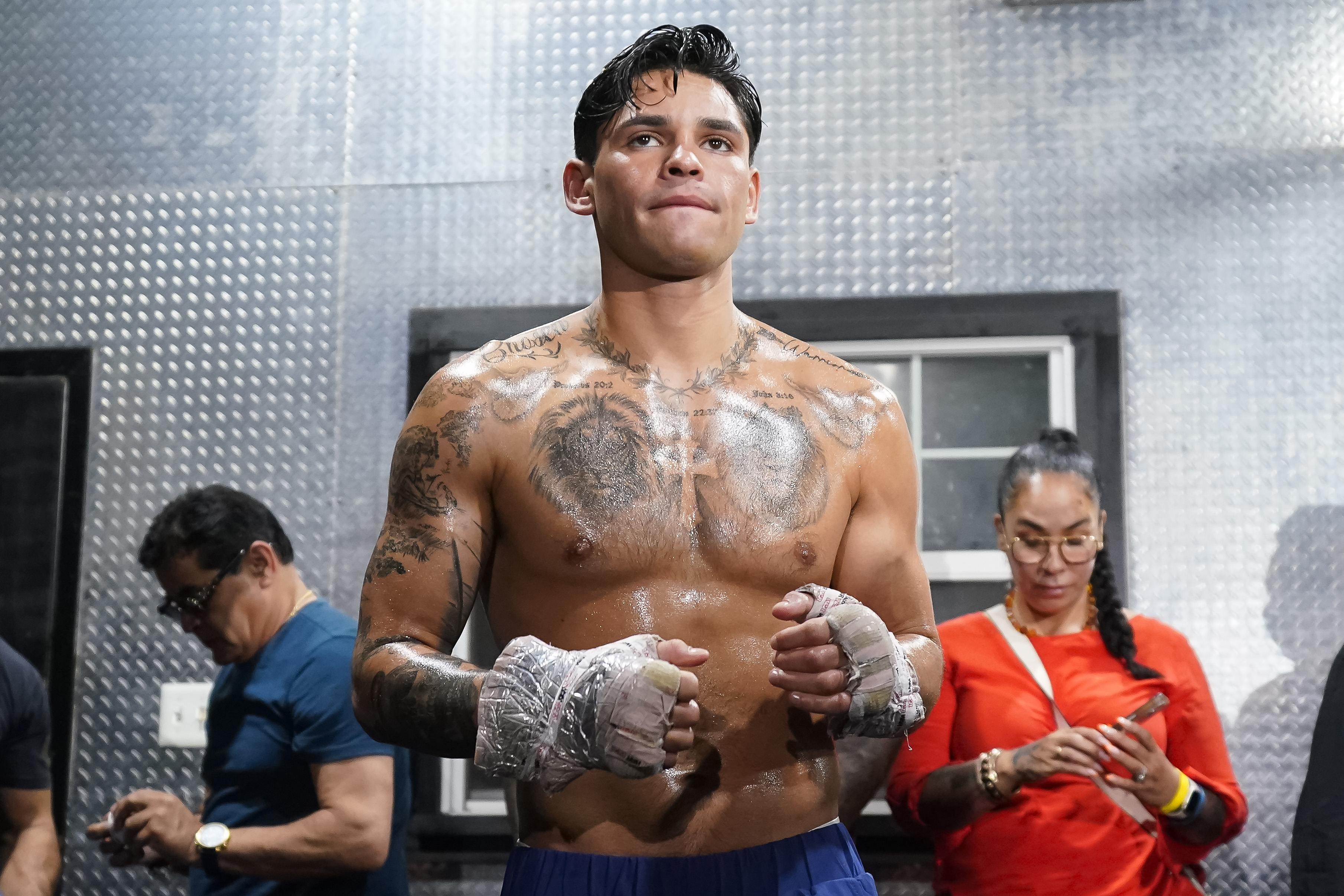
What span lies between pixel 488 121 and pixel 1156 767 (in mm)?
2168

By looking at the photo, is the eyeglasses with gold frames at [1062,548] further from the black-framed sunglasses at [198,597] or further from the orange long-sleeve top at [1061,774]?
the black-framed sunglasses at [198,597]

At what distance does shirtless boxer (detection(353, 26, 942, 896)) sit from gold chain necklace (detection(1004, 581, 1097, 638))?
854 millimetres

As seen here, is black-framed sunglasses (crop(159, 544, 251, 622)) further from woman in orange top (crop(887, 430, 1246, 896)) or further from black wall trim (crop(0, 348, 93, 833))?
woman in orange top (crop(887, 430, 1246, 896))

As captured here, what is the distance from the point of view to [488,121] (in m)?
3.08

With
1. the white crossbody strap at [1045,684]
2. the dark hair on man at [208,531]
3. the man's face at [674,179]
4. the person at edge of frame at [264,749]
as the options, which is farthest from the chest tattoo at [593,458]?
the dark hair on man at [208,531]

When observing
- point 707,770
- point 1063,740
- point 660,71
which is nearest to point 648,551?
point 707,770

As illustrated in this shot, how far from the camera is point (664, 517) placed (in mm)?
1498

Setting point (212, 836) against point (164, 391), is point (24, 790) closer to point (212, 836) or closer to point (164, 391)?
point (212, 836)

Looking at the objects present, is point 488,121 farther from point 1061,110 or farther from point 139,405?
point 1061,110

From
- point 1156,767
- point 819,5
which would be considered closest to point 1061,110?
point 819,5

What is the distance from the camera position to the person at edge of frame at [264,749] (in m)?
2.26

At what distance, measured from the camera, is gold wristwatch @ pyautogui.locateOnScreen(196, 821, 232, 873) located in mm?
2268

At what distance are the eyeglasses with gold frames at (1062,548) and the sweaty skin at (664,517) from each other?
83cm

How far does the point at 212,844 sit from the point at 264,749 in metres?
0.19
